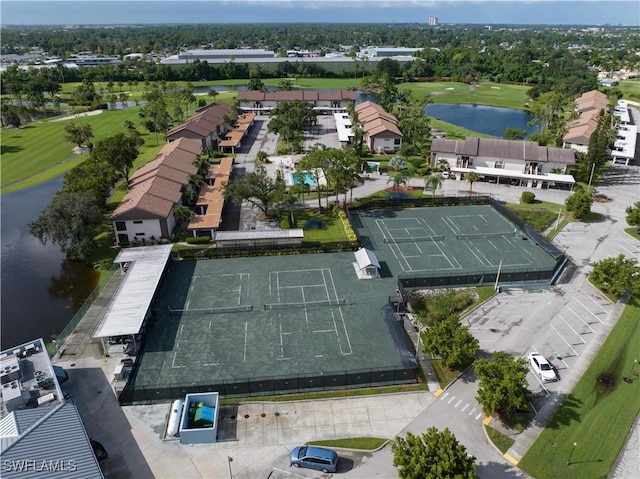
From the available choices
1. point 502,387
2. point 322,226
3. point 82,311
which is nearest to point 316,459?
point 502,387

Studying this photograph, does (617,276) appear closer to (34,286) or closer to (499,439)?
(499,439)

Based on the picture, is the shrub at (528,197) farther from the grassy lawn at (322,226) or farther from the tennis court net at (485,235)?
the grassy lawn at (322,226)

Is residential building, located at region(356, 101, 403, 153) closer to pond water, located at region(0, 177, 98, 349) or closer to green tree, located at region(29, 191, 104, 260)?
green tree, located at region(29, 191, 104, 260)

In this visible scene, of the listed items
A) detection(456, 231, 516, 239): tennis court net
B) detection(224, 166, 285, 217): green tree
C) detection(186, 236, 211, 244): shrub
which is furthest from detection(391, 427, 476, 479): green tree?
detection(224, 166, 285, 217): green tree

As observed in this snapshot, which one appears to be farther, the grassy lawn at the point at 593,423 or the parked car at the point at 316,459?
the grassy lawn at the point at 593,423

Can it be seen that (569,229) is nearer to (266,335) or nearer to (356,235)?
(356,235)

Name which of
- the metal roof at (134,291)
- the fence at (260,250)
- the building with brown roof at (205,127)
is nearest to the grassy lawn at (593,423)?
the fence at (260,250)
